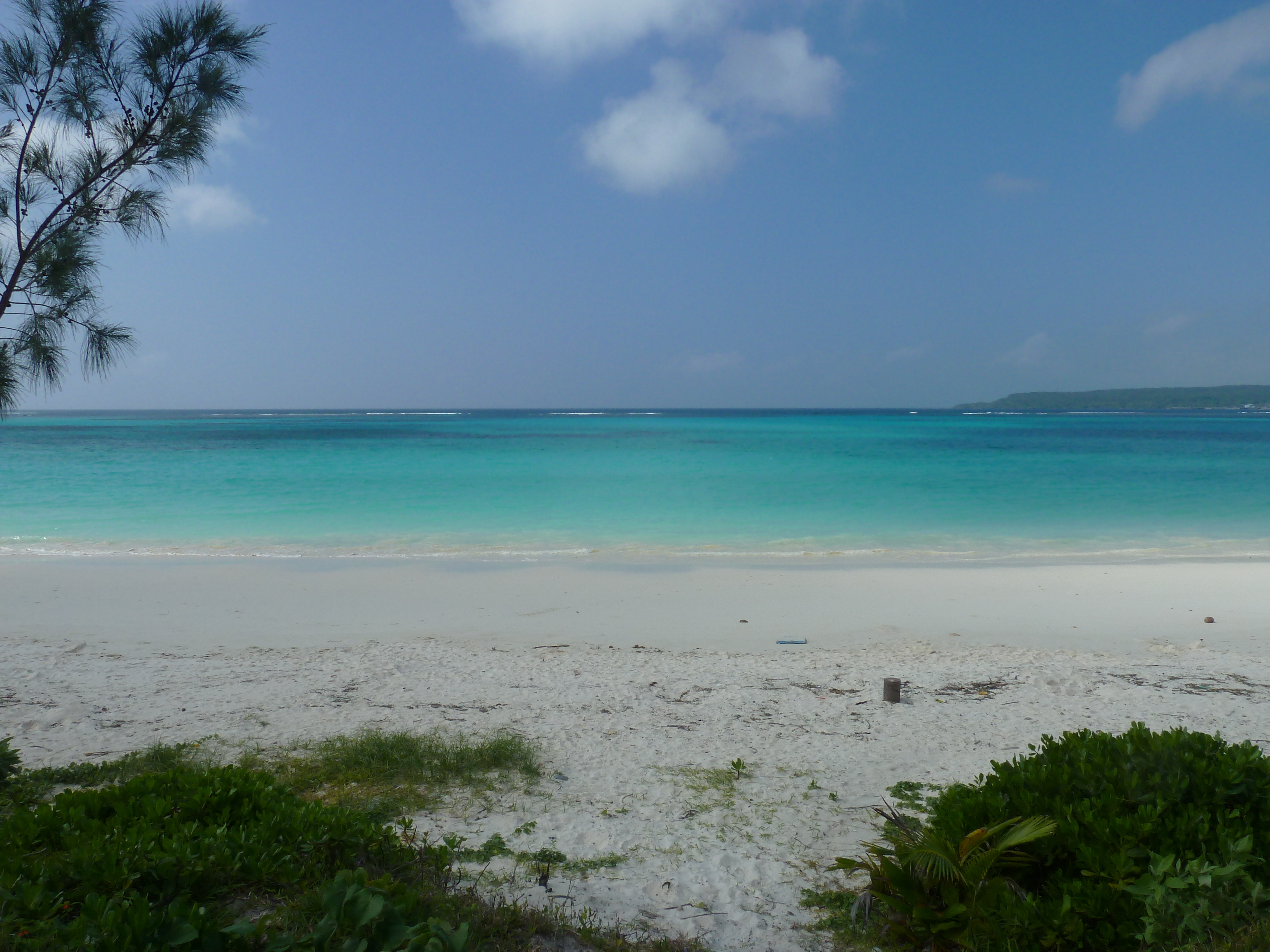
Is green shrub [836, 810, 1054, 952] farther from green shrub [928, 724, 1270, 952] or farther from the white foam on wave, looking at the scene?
the white foam on wave

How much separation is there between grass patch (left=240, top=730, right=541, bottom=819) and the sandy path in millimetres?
226

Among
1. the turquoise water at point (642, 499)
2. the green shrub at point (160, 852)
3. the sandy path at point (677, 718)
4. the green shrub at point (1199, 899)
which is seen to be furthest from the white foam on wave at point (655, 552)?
the green shrub at point (1199, 899)

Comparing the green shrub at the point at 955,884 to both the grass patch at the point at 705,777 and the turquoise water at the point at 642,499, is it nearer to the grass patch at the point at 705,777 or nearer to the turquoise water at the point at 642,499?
the grass patch at the point at 705,777

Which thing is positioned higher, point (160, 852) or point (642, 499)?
point (160, 852)

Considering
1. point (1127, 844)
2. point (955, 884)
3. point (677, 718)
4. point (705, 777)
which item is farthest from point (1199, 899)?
point (677, 718)

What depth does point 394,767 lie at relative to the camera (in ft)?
16.7

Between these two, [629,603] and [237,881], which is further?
[629,603]

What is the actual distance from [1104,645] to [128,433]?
90.5 m

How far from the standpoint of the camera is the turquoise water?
17.5m

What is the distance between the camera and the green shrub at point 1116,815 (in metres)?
2.76

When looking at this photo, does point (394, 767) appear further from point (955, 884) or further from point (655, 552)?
point (655, 552)

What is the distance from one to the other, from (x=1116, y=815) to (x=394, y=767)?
413cm

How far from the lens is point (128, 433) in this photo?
78375mm

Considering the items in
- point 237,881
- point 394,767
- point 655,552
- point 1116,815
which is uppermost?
point 1116,815
